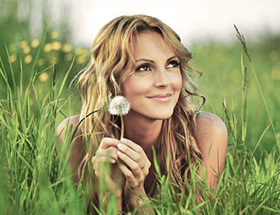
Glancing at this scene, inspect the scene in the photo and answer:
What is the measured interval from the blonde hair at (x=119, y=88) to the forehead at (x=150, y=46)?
0.08ft

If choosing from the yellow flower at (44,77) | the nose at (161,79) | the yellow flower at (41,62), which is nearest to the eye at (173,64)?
the nose at (161,79)

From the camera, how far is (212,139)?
261cm

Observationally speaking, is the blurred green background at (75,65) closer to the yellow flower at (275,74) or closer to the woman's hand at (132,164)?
the yellow flower at (275,74)

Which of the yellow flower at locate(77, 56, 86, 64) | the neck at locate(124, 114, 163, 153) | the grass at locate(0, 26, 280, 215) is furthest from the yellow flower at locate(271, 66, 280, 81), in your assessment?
the grass at locate(0, 26, 280, 215)

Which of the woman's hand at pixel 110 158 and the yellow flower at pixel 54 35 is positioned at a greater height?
the yellow flower at pixel 54 35

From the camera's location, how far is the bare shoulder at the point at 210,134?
262cm

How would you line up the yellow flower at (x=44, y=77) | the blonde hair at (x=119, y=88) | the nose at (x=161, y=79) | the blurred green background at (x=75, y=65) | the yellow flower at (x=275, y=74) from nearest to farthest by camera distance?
the nose at (x=161, y=79)
the blonde hair at (x=119, y=88)
the blurred green background at (x=75, y=65)
the yellow flower at (x=44, y=77)
the yellow flower at (x=275, y=74)

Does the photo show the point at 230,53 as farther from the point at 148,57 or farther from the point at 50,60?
the point at 148,57

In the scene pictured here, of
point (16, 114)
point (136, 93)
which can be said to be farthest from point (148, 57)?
point (16, 114)

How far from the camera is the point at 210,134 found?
2.63 m

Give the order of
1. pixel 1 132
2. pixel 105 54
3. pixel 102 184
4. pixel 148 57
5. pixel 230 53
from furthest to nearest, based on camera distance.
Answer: pixel 230 53 < pixel 105 54 < pixel 148 57 < pixel 1 132 < pixel 102 184

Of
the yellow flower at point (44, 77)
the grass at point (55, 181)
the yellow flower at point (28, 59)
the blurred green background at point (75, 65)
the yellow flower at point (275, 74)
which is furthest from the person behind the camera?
the yellow flower at point (275, 74)

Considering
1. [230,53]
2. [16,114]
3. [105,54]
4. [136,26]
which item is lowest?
[230,53]

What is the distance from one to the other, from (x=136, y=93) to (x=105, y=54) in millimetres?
345
